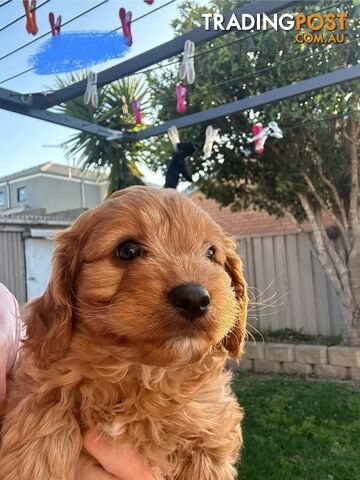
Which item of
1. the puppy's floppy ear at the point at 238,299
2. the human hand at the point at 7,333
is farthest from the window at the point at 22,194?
the puppy's floppy ear at the point at 238,299

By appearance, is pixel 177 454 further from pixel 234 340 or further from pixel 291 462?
pixel 291 462

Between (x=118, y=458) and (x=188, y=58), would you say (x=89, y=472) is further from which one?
(x=188, y=58)

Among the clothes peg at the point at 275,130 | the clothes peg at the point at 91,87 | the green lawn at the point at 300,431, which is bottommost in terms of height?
the green lawn at the point at 300,431

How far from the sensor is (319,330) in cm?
958

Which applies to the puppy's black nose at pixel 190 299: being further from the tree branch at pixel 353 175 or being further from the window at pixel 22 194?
the window at pixel 22 194

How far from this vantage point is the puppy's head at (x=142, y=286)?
1533 millimetres

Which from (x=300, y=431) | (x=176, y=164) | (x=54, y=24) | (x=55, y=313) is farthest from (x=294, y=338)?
(x=55, y=313)

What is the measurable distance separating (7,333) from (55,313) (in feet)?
1.23

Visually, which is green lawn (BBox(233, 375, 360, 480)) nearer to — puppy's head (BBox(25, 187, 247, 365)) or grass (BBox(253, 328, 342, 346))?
grass (BBox(253, 328, 342, 346))

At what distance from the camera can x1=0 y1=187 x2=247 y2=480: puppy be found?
163cm

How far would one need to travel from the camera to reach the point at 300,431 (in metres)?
5.70

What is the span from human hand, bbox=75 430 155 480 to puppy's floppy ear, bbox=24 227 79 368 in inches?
13.6

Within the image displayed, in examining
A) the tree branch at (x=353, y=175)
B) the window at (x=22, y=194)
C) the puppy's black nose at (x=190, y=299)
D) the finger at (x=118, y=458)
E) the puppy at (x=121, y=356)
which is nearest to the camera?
the puppy's black nose at (x=190, y=299)

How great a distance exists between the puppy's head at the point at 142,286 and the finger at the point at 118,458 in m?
0.35
